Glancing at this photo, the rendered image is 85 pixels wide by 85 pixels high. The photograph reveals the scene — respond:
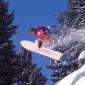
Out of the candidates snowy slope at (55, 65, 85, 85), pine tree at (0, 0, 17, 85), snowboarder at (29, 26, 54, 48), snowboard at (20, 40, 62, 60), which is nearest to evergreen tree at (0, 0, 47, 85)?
pine tree at (0, 0, 17, 85)

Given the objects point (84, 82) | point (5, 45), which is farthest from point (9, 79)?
point (84, 82)

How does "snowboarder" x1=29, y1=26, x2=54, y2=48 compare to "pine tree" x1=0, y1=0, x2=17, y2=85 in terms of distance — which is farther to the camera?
"pine tree" x1=0, y1=0, x2=17, y2=85

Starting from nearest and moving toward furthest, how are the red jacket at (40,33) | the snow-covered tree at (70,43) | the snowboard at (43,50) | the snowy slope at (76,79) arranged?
the snowy slope at (76,79), the red jacket at (40,33), the snowboard at (43,50), the snow-covered tree at (70,43)

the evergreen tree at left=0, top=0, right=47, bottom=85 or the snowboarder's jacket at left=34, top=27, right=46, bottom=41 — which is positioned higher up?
the snowboarder's jacket at left=34, top=27, right=46, bottom=41

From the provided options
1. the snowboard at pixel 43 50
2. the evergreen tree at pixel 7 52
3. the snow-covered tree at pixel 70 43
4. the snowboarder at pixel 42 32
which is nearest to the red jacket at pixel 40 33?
the snowboarder at pixel 42 32

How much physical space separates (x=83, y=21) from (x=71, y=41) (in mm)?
1250

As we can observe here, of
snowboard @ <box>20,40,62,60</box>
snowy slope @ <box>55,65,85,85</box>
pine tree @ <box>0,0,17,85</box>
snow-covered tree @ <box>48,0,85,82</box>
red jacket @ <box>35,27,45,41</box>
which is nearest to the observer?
snowy slope @ <box>55,65,85,85</box>

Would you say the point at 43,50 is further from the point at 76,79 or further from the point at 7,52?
the point at 7,52

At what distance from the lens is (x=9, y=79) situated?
22.6m

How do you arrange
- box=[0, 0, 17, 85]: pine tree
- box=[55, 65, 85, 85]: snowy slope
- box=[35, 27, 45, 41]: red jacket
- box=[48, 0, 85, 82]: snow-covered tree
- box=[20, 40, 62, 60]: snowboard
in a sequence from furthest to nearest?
box=[0, 0, 17, 85]: pine tree, box=[48, 0, 85, 82]: snow-covered tree, box=[20, 40, 62, 60]: snowboard, box=[35, 27, 45, 41]: red jacket, box=[55, 65, 85, 85]: snowy slope

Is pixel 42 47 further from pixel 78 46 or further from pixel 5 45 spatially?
pixel 5 45

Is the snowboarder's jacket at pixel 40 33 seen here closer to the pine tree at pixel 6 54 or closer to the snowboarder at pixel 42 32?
the snowboarder at pixel 42 32

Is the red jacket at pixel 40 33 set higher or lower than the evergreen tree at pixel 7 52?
higher

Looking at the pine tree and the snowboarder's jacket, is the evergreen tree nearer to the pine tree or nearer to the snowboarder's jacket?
the pine tree
